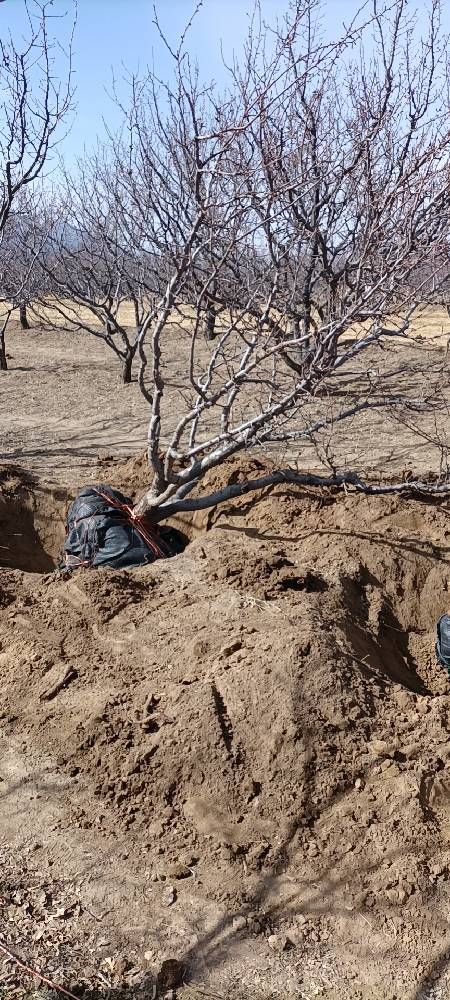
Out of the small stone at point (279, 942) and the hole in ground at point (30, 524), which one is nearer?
the small stone at point (279, 942)

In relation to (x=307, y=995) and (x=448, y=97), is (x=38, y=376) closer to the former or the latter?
(x=448, y=97)

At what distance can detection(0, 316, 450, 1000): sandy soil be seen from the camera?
2.52 meters

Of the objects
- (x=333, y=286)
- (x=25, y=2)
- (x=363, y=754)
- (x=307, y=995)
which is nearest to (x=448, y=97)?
(x=333, y=286)

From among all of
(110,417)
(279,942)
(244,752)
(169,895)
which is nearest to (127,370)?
(110,417)

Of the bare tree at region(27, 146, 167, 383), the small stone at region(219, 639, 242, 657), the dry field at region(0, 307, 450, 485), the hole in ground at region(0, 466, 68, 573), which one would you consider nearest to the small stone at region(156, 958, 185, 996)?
the small stone at region(219, 639, 242, 657)

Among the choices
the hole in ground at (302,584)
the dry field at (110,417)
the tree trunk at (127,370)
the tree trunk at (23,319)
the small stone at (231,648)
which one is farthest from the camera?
the tree trunk at (23,319)

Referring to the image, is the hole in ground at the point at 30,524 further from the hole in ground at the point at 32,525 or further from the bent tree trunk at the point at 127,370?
the bent tree trunk at the point at 127,370

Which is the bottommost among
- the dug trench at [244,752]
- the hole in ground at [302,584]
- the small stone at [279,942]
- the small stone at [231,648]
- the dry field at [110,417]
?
the small stone at [279,942]

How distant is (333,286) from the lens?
7285 millimetres

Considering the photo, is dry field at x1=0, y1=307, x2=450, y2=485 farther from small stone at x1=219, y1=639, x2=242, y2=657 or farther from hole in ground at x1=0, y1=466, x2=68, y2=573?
small stone at x1=219, y1=639, x2=242, y2=657

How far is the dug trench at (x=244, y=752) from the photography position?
8.54ft

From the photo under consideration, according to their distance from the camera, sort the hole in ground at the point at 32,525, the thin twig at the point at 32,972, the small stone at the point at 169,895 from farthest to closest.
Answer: the hole in ground at the point at 32,525 → the small stone at the point at 169,895 → the thin twig at the point at 32,972

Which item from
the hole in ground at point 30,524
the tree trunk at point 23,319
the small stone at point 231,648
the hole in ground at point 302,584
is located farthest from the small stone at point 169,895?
the tree trunk at point 23,319

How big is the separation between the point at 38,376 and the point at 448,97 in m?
7.30
